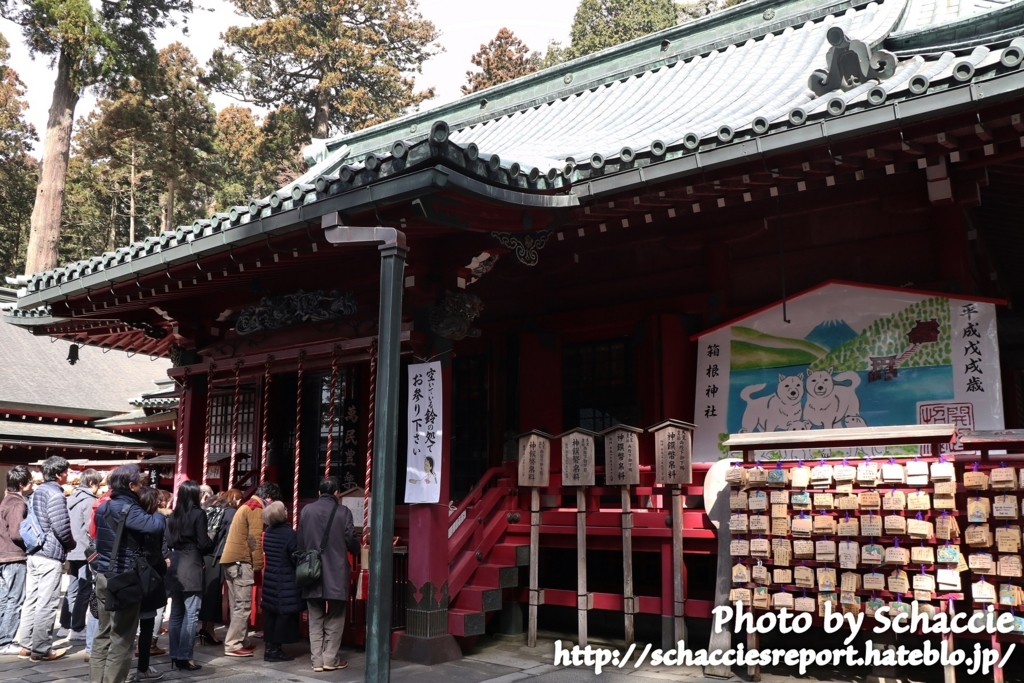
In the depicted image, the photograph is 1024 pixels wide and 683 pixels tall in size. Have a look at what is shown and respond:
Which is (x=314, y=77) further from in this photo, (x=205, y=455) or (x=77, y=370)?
(x=205, y=455)

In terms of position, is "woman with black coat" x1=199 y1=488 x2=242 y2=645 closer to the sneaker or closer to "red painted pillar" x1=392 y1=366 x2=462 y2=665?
the sneaker

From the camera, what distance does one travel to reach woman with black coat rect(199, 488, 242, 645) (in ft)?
27.7

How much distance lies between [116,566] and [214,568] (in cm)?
217

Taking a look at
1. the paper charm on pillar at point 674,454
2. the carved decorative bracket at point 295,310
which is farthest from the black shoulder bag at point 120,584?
the paper charm on pillar at point 674,454

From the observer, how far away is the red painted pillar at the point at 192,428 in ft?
36.2

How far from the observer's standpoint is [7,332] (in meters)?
26.3

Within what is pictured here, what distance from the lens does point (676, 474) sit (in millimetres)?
7250

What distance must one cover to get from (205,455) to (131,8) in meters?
24.1

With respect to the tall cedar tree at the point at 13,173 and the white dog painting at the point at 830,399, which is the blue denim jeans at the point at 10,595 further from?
the tall cedar tree at the point at 13,173

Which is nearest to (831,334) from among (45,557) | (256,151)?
(45,557)

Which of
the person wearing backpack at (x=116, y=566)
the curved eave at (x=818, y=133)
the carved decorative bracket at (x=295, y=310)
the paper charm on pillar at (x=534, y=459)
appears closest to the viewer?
the curved eave at (x=818, y=133)

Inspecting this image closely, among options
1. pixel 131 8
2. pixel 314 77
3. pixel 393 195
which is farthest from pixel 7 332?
pixel 393 195

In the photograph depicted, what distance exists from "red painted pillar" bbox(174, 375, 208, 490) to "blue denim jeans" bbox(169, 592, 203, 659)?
3.82m

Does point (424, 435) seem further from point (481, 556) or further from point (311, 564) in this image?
point (311, 564)
